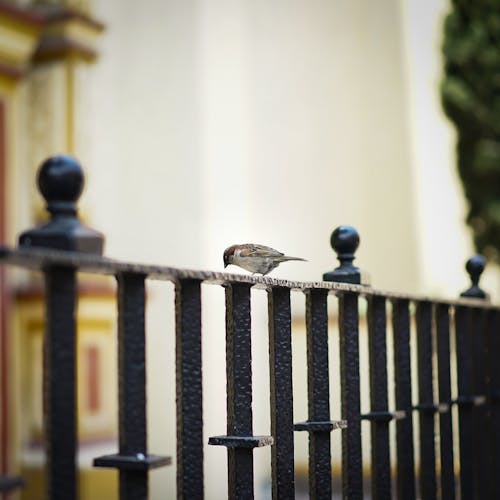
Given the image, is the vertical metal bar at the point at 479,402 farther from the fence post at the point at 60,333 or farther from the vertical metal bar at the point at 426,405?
the fence post at the point at 60,333

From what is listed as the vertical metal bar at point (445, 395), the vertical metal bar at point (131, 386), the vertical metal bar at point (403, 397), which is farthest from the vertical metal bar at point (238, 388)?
the vertical metal bar at point (445, 395)

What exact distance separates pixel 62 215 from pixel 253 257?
444 millimetres

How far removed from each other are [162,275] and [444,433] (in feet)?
3.54

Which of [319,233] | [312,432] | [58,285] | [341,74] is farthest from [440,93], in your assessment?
[58,285]

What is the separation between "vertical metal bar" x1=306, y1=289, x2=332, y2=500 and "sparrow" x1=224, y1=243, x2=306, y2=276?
0.09 metres

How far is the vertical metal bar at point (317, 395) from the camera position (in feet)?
4.72

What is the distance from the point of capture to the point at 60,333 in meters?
0.95

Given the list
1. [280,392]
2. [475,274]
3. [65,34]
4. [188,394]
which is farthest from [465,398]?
[65,34]

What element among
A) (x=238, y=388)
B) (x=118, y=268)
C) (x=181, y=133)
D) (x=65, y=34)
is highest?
(x=65, y=34)

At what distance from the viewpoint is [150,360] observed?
19.1 feet

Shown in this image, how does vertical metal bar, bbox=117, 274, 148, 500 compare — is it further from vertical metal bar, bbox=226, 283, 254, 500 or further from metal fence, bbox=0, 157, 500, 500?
vertical metal bar, bbox=226, 283, 254, 500

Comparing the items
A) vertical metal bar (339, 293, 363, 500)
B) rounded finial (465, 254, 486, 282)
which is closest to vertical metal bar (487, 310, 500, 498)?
rounded finial (465, 254, 486, 282)

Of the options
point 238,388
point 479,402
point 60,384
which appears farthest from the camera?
point 479,402

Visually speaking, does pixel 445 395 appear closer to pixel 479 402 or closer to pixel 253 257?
pixel 479 402
